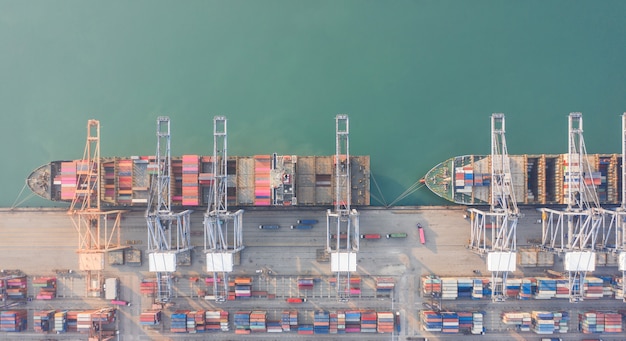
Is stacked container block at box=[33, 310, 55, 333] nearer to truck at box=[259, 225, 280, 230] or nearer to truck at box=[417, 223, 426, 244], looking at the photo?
truck at box=[259, 225, 280, 230]

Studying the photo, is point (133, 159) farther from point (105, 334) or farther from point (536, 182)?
point (536, 182)

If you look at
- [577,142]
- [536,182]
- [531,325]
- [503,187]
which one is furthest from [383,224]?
[577,142]

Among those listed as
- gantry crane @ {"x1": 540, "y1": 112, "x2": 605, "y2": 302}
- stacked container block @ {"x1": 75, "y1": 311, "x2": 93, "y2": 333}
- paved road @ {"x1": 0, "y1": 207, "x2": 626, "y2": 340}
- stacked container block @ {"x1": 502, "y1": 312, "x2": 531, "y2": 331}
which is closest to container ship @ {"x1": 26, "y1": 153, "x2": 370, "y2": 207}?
paved road @ {"x1": 0, "y1": 207, "x2": 626, "y2": 340}

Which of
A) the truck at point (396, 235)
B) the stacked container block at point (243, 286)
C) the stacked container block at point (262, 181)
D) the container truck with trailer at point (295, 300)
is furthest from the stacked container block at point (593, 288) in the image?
the stacked container block at point (243, 286)

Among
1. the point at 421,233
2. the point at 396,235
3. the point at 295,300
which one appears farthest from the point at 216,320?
the point at 421,233

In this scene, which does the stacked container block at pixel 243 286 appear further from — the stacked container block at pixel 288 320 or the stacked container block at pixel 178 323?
the stacked container block at pixel 178 323

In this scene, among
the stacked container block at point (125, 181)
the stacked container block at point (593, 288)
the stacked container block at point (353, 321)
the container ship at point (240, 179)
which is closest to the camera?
the container ship at point (240, 179)

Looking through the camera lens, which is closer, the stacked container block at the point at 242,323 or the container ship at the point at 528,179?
the container ship at the point at 528,179
